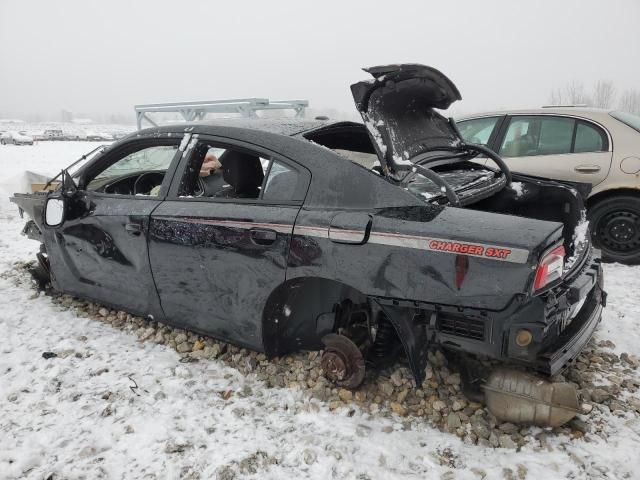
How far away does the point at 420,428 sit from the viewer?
7.61 ft

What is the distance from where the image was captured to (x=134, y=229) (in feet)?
9.77

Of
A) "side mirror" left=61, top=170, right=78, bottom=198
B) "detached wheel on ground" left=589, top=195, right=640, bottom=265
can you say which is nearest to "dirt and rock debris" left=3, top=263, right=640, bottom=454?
"side mirror" left=61, top=170, right=78, bottom=198

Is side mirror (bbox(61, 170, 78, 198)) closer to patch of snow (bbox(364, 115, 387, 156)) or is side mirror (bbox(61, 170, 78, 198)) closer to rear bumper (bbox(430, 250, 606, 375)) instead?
patch of snow (bbox(364, 115, 387, 156))

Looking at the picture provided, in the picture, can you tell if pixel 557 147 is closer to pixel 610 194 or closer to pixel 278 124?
pixel 610 194

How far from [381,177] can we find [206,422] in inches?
63.3

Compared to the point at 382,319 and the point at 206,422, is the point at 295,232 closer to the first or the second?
the point at 382,319

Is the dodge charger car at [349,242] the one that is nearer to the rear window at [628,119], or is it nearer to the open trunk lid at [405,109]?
the open trunk lid at [405,109]

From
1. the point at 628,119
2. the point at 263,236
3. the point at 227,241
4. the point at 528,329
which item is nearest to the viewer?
the point at 528,329

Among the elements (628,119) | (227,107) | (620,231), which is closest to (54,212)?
(620,231)

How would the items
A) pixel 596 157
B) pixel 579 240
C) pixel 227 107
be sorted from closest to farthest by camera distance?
pixel 579 240, pixel 596 157, pixel 227 107

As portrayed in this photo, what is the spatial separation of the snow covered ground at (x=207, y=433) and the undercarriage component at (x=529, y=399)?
128 millimetres

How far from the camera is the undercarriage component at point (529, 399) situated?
84.4 inches

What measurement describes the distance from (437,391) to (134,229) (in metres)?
2.17

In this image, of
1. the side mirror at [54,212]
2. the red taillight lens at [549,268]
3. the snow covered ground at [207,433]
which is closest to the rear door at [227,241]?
the snow covered ground at [207,433]
